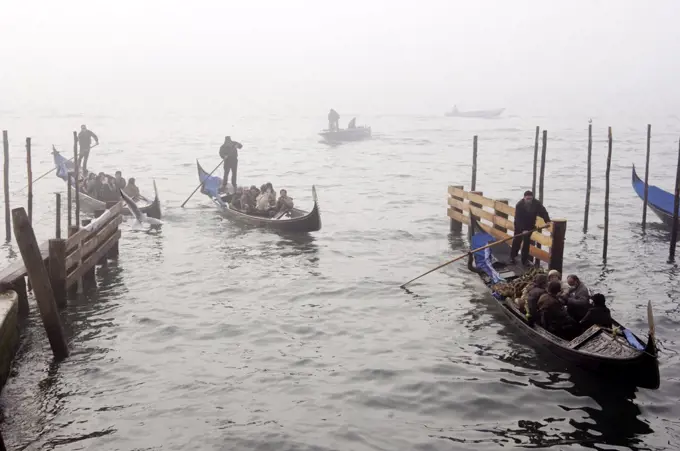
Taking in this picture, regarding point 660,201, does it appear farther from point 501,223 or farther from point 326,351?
point 326,351

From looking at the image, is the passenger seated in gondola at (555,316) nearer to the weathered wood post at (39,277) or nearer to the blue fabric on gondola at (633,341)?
the blue fabric on gondola at (633,341)

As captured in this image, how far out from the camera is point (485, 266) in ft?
41.7

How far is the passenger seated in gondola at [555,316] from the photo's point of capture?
30.7 feet

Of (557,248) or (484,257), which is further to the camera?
(484,257)

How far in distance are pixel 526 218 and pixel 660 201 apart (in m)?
7.46

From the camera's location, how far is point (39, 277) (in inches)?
348

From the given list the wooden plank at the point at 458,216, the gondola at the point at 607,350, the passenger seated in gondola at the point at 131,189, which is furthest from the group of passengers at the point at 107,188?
the gondola at the point at 607,350

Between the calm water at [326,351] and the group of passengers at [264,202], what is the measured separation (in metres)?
0.73

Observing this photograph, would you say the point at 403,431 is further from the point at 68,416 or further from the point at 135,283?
the point at 135,283

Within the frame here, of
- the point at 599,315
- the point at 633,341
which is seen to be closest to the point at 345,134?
the point at 599,315

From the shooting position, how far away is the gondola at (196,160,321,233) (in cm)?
1675

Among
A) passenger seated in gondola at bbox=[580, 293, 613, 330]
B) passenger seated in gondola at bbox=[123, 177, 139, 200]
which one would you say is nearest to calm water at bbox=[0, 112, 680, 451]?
passenger seated in gondola at bbox=[580, 293, 613, 330]

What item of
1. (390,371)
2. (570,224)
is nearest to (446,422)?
(390,371)

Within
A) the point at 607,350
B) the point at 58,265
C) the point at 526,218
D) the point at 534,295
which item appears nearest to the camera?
the point at 607,350
